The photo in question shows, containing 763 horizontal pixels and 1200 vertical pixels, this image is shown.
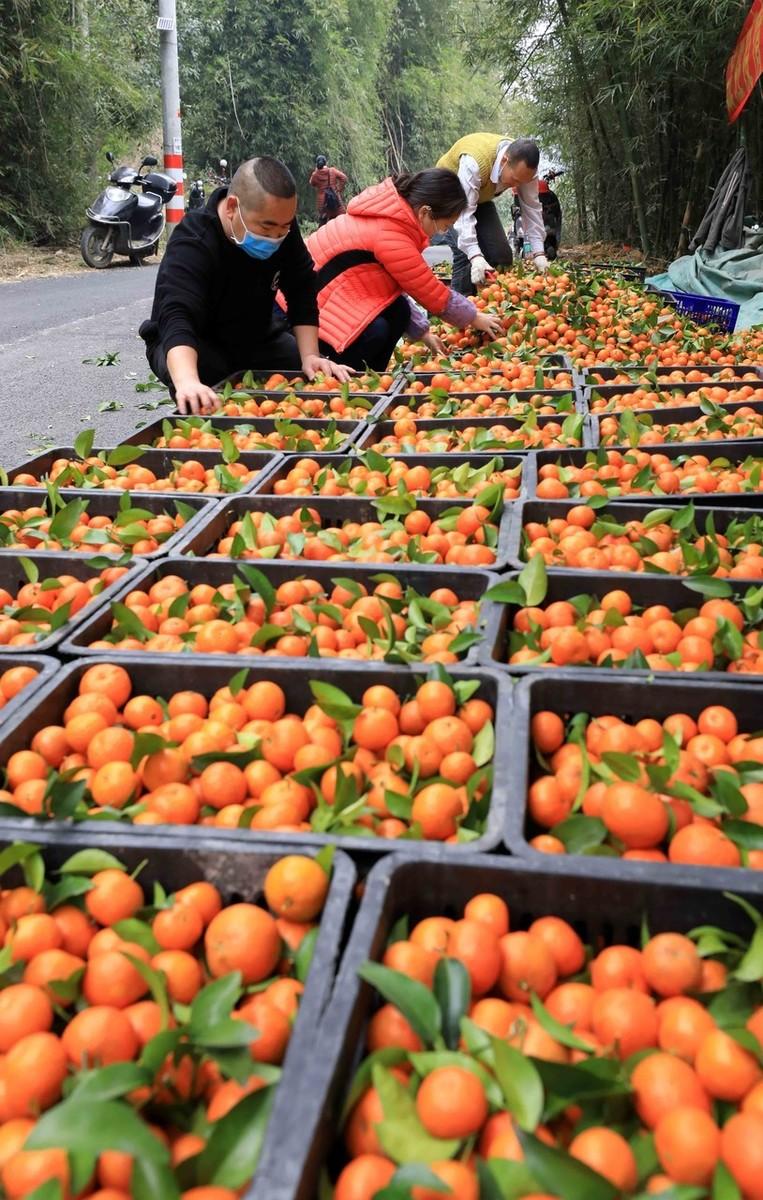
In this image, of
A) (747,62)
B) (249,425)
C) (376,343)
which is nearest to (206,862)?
(249,425)

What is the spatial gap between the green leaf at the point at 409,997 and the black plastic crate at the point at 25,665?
84 centimetres

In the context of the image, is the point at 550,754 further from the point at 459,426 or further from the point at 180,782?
the point at 459,426

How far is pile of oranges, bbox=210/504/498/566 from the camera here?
2.20 meters

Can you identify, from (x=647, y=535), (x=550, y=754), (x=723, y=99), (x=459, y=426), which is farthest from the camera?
(x=723, y=99)

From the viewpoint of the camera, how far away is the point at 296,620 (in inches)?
74.4

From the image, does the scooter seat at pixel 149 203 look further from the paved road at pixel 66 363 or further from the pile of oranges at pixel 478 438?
the pile of oranges at pixel 478 438

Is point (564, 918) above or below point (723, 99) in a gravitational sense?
below

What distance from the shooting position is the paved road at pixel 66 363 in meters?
5.11

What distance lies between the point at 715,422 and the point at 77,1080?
278cm

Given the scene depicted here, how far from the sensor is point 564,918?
1.16 meters

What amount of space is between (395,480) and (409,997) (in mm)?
1878

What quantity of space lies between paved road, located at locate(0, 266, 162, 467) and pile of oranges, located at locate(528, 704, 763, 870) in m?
3.35

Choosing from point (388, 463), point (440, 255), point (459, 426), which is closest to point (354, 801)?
point (388, 463)

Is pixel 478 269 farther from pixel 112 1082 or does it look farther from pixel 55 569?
pixel 112 1082
